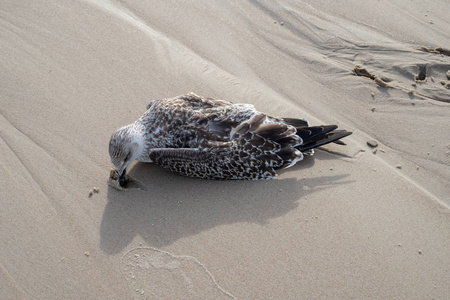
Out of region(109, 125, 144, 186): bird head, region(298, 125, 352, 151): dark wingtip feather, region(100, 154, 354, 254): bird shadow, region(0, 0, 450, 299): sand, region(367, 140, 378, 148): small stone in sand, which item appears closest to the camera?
region(0, 0, 450, 299): sand

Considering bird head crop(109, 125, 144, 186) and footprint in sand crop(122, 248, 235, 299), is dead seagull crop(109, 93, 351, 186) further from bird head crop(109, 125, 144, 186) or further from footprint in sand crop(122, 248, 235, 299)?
footprint in sand crop(122, 248, 235, 299)

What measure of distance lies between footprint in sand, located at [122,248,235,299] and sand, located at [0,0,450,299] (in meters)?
0.01

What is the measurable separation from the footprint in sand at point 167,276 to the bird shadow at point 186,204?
0.52ft

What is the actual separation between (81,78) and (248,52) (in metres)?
2.58

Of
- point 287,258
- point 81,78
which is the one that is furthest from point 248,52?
point 287,258

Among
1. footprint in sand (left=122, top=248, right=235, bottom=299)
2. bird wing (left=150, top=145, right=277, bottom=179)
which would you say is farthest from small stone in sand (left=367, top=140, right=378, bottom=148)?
footprint in sand (left=122, top=248, right=235, bottom=299)

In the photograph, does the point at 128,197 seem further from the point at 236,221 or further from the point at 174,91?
the point at 174,91

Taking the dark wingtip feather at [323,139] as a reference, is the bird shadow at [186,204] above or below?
below

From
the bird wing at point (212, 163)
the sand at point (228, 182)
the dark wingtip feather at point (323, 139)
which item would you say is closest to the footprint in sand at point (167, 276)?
the sand at point (228, 182)

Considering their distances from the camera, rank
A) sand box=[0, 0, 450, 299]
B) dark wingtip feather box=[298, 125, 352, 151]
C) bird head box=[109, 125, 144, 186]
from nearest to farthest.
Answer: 1. sand box=[0, 0, 450, 299]
2. bird head box=[109, 125, 144, 186]
3. dark wingtip feather box=[298, 125, 352, 151]

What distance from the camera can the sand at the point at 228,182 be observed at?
366 cm

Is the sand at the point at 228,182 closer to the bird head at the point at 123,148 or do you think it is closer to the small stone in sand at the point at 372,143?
the small stone in sand at the point at 372,143

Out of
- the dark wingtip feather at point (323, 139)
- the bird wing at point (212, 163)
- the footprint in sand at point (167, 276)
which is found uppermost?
the dark wingtip feather at point (323, 139)

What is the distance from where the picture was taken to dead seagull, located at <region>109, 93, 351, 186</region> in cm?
430
